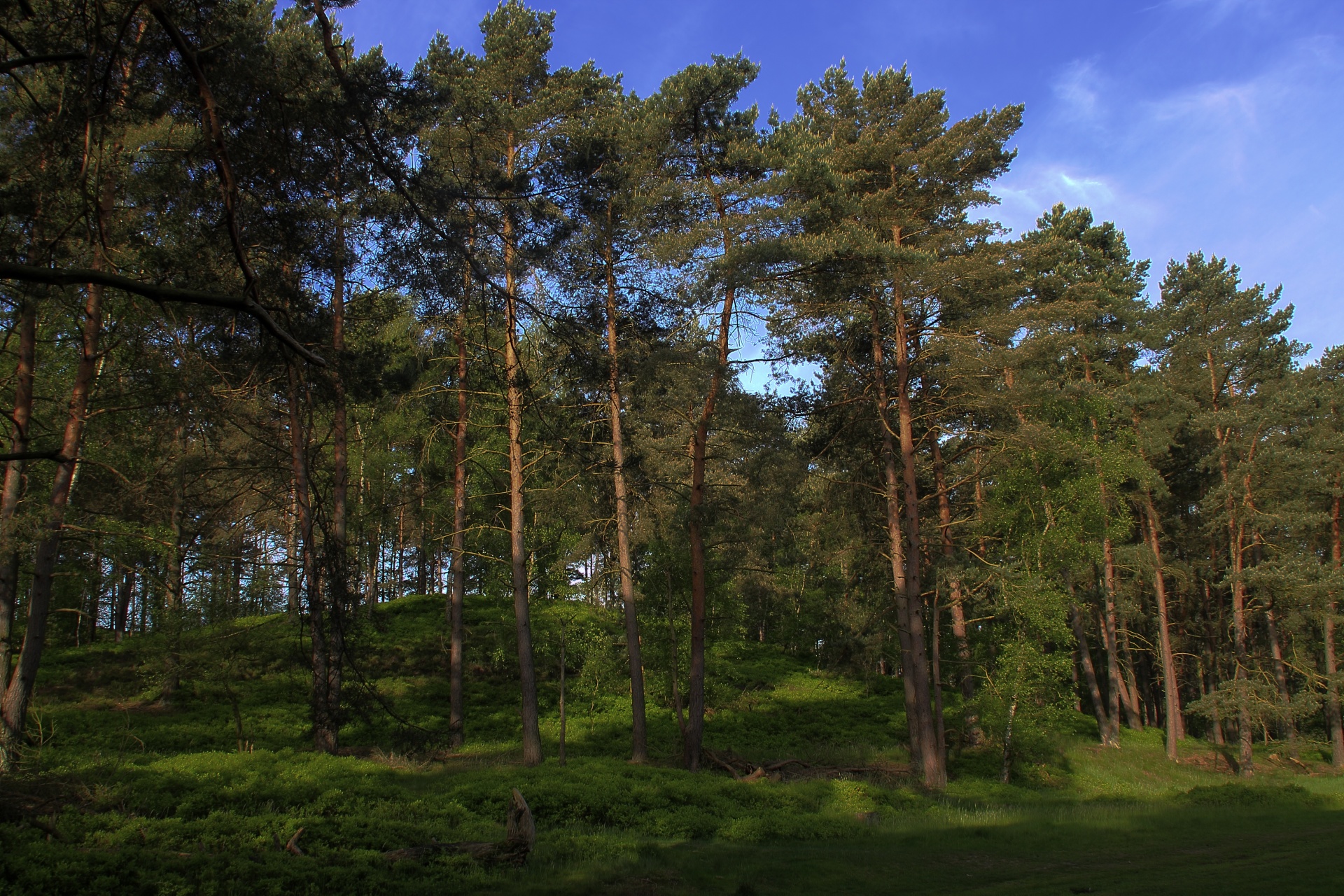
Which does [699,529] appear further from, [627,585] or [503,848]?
[503,848]

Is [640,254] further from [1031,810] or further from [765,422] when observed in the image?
[1031,810]

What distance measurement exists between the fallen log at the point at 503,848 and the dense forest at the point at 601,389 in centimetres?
196

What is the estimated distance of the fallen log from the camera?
8.80 metres

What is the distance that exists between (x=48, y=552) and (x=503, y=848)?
7143mm

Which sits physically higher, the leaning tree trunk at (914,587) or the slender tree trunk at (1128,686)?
the leaning tree trunk at (914,587)

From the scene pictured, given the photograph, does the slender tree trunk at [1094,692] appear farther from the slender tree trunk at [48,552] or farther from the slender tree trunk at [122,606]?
the slender tree trunk at [122,606]

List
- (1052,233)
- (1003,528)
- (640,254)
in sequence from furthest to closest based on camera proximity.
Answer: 1. (1052,233)
2. (1003,528)
3. (640,254)

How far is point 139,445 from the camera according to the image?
14789 millimetres

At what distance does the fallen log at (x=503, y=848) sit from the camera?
28.9ft

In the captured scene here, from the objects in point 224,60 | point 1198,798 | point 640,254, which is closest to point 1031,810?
point 1198,798

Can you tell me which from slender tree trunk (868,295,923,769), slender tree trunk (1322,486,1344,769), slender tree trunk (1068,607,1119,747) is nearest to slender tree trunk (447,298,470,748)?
slender tree trunk (868,295,923,769)

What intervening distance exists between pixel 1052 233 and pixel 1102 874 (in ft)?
71.0

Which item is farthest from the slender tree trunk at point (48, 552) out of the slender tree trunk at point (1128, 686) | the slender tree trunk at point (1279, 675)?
the slender tree trunk at point (1279, 675)

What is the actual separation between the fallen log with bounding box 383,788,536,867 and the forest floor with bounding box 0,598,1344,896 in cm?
21
